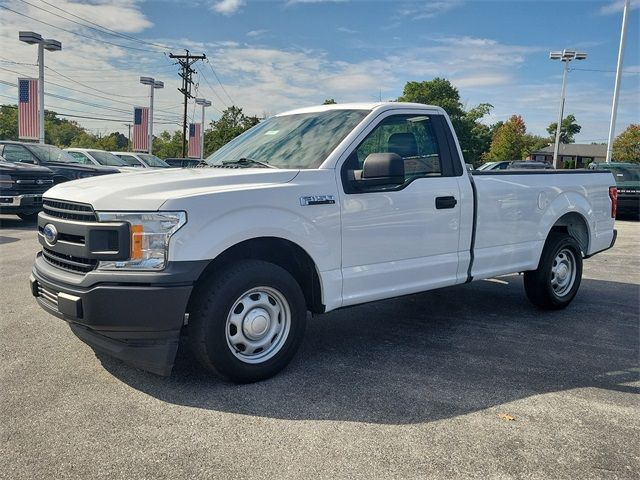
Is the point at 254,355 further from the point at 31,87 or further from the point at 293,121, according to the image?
the point at 31,87

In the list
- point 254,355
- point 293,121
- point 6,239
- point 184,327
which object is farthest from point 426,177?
point 6,239

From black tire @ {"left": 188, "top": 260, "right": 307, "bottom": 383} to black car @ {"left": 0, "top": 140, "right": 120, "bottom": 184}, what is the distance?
12.2 m

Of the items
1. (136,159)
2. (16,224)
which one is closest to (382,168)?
(16,224)

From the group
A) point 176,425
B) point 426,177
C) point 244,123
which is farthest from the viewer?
point 244,123

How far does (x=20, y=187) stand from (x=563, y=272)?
11.3 m

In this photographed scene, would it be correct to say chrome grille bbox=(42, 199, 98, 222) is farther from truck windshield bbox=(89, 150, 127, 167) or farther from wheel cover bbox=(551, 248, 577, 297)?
truck windshield bbox=(89, 150, 127, 167)

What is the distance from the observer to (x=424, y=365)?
14.0 ft

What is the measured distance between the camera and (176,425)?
10.4 ft

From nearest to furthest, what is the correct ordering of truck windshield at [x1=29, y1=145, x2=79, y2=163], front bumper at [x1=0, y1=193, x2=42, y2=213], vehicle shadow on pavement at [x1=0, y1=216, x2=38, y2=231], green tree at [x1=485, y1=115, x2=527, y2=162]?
front bumper at [x1=0, y1=193, x2=42, y2=213]
vehicle shadow on pavement at [x1=0, y1=216, x2=38, y2=231]
truck windshield at [x1=29, y1=145, x2=79, y2=163]
green tree at [x1=485, y1=115, x2=527, y2=162]

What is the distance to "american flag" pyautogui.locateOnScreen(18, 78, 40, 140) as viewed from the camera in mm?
24094

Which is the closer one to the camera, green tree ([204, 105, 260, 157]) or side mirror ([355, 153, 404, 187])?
side mirror ([355, 153, 404, 187])

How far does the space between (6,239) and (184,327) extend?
8310 millimetres

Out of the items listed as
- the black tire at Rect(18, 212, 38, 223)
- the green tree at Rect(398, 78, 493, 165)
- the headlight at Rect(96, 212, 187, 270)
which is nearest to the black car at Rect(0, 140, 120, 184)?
the black tire at Rect(18, 212, 38, 223)

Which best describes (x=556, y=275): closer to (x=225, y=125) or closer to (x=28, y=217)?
(x=28, y=217)
